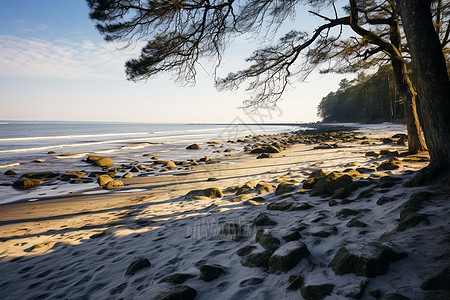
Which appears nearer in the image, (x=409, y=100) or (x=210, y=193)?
(x=210, y=193)

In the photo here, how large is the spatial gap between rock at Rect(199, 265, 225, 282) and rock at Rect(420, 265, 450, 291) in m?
1.65

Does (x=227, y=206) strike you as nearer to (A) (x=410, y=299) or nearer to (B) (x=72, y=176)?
(A) (x=410, y=299)

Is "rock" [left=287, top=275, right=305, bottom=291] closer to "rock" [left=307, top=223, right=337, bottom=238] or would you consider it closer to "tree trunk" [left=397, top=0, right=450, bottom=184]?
"rock" [left=307, top=223, right=337, bottom=238]

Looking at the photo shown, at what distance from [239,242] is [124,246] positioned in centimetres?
185

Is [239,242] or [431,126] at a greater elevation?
[431,126]

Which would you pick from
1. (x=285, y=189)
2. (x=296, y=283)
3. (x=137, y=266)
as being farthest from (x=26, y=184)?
(x=296, y=283)

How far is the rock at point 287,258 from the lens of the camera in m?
2.10

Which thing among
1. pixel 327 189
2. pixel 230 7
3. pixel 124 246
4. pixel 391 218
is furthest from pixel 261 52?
pixel 124 246

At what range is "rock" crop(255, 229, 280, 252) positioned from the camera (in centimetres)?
253

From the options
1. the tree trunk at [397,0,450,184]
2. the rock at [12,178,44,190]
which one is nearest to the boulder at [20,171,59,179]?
the rock at [12,178,44,190]

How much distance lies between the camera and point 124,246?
346 cm

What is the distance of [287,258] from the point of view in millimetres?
2115

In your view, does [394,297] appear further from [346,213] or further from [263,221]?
[263,221]

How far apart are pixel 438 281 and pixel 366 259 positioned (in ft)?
1.36
